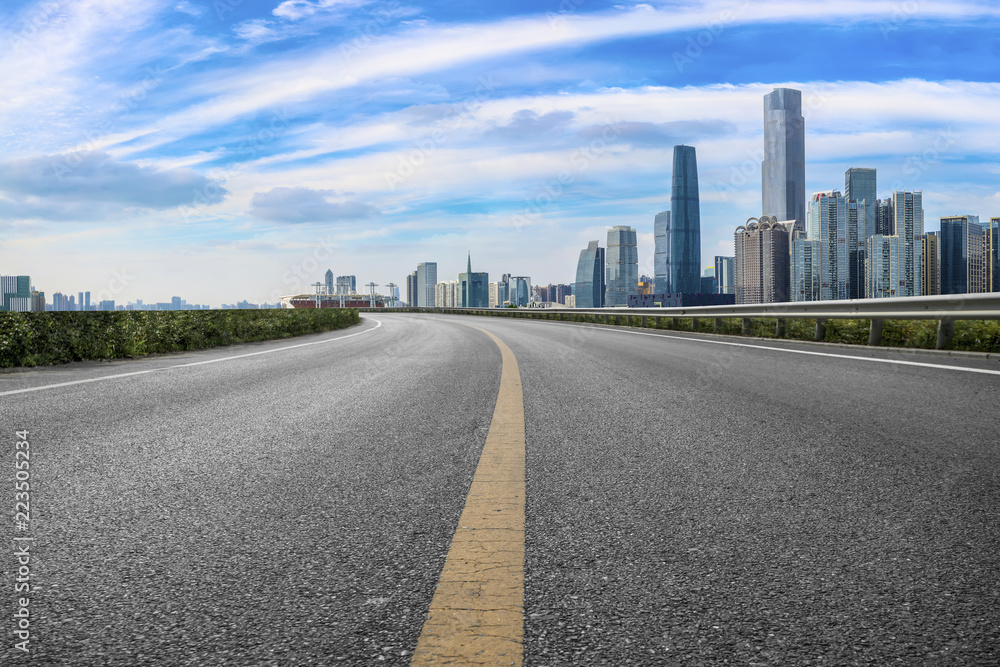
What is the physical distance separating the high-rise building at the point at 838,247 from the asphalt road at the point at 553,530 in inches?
2905

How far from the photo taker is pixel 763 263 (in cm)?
12681

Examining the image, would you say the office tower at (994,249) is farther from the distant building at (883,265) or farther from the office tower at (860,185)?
the office tower at (860,185)

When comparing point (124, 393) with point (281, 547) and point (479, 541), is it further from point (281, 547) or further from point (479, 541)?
point (479, 541)

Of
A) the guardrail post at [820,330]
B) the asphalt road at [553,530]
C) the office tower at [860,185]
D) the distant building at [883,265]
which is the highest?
the office tower at [860,185]

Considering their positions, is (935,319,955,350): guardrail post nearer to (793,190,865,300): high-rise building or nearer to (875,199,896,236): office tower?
(793,190,865,300): high-rise building

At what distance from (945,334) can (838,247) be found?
97975 mm

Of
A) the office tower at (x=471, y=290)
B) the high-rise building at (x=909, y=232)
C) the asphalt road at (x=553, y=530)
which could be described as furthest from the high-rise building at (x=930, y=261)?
the office tower at (x=471, y=290)

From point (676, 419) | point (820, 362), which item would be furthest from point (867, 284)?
point (676, 419)

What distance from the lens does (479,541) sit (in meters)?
2.08

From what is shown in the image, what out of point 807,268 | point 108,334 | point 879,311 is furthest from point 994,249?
point 108,334

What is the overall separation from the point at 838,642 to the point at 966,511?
4.26 ft

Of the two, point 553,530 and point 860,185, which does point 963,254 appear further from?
point 860,185

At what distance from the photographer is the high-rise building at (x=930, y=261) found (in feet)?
226

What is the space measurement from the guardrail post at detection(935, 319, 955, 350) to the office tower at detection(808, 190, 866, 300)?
6631 cm
